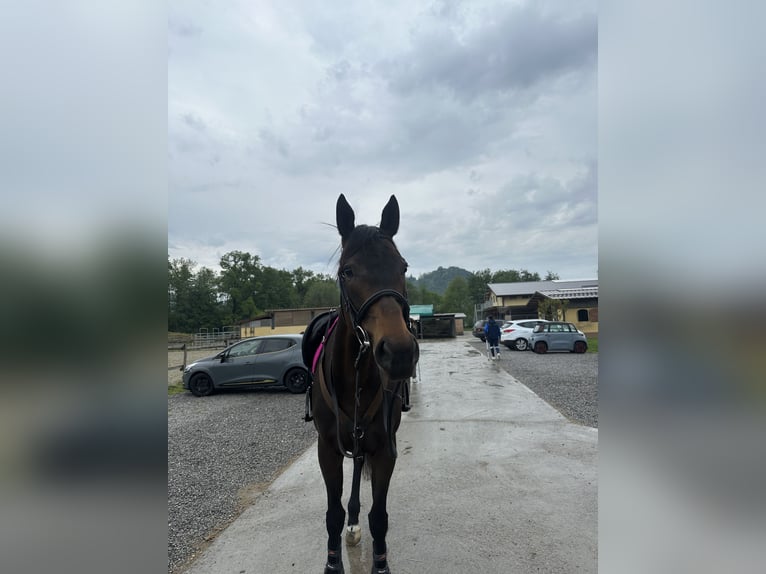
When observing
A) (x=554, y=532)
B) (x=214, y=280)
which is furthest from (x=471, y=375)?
(x=214, y=280)

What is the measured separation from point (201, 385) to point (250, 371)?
1394 mm

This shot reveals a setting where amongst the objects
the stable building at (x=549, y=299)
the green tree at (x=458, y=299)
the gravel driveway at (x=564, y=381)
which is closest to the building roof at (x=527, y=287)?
the stable building at (x=549, y=299)

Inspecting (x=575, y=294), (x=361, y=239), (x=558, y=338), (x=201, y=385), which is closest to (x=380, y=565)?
(x=361, y=239)

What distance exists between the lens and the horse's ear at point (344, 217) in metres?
2.07

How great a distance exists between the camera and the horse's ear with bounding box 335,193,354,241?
207cm

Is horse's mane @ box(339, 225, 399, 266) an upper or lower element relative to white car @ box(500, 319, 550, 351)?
upper

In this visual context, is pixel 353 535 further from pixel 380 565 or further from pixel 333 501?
pixel 333 501

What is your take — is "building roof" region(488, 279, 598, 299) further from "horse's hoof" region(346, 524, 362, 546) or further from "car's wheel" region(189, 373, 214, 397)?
"horse's hoof" region(346, 524, 362, 546)

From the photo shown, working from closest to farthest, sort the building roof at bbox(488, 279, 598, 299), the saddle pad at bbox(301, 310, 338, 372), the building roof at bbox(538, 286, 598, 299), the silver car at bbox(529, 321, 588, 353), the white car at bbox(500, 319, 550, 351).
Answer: the saddle pad at bbox(301, 310, 338, 372)
the silver car at bbox(529, 321, 588, 353)
the white car at bbox(500, 319, 550, 351)
the building roof at bbox(538, 286, 598, 299)
the building roof at bbox(488, 279, 598, 299)

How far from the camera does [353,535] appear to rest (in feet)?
8.76

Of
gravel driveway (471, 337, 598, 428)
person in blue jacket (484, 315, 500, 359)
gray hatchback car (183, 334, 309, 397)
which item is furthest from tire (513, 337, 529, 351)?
gray hatchback car (183, 334, 309, 397)

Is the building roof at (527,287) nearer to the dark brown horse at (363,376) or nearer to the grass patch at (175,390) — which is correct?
the grass patch at (175,390)
